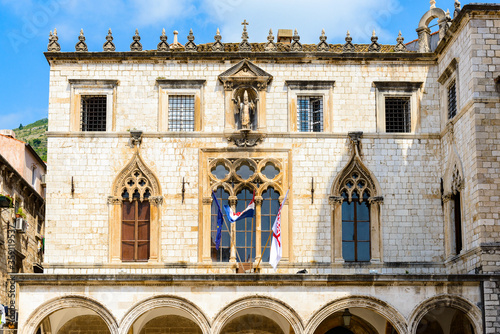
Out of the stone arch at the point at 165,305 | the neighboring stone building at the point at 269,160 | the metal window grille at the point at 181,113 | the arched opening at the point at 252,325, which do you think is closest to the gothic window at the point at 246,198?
the neighboring stone building at the point at 269,160

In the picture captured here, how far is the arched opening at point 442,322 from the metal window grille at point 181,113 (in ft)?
32.9

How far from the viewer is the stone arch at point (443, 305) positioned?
26938mm

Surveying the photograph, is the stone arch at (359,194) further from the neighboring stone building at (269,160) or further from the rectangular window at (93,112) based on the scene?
the rectangular window at (93,112)

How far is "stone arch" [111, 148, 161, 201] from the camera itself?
31.0 meters

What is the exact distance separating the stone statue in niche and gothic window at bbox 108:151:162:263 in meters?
3.49

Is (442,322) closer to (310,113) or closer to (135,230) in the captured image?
(310,113)

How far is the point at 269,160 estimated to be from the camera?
1233 inches

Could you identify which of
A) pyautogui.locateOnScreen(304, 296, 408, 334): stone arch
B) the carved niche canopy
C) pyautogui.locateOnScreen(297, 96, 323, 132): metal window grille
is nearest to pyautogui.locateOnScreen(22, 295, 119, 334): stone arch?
pyautogui.locateOnScreen(304, 296, 408, 334): stone arch

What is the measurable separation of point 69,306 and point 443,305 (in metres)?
11.0

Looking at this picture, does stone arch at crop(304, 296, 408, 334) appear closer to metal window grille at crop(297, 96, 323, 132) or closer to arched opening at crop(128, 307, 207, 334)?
arched opening at crop(128, 307, 207, 334)

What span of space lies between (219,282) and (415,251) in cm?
722

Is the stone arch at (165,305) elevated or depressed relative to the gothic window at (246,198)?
depressed

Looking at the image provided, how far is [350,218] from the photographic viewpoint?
31047 mm

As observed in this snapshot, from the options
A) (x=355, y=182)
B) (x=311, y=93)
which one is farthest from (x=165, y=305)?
(x=311, y=93)
